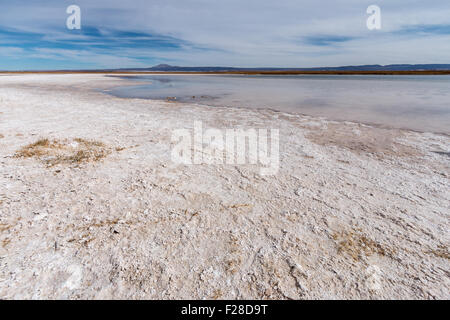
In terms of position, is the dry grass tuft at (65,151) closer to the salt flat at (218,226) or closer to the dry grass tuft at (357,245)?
the salt flat at (218,226)

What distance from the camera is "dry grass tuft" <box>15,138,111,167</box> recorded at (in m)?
5.01

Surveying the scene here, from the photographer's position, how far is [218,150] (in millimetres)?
6027

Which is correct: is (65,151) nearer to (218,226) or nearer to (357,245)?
(218,226)

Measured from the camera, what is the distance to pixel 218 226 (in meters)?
3.30

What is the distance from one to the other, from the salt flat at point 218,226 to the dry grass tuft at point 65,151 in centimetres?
4

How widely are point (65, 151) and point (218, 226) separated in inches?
172

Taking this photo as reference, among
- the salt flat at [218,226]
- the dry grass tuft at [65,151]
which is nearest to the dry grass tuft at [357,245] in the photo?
the salt flat at [218,226]

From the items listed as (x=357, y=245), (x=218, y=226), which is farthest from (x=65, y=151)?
(x=357, y=245)

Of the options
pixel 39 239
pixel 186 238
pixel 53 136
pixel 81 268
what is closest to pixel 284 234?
pixel 186 238

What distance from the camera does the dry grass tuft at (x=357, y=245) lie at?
2861 mm
